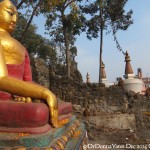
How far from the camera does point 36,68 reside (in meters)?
9.33

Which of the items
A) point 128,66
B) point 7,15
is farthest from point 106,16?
point 7,15

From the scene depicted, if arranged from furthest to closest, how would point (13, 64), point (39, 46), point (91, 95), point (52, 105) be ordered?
point (39, 46)
point (91, 95)
point (13, 64)
point (52, 105)

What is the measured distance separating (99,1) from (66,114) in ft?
30.9

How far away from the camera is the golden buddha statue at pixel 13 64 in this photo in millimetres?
1831

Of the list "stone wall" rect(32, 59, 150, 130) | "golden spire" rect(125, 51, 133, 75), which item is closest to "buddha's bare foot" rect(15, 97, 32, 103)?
"stone wall" rect(32, 59, 150, 130)

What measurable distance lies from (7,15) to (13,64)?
1.45ft

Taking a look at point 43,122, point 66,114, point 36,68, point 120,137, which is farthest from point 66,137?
point 36,68

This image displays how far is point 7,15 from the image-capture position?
2.39 metres

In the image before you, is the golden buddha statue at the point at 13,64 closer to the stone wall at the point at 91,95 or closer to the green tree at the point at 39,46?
the stone wall at the point at 91,95

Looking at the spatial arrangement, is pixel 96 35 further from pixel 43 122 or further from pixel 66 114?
pixel 43 122

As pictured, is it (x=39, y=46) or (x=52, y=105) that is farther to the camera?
(x=39, y=46)

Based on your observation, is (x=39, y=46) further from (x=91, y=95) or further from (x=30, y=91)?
(x=30, y=91)

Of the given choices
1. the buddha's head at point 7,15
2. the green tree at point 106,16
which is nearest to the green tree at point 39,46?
the green tree at point 106,16

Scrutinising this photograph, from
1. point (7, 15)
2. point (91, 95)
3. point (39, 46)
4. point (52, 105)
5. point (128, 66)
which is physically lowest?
point (52, 105)
